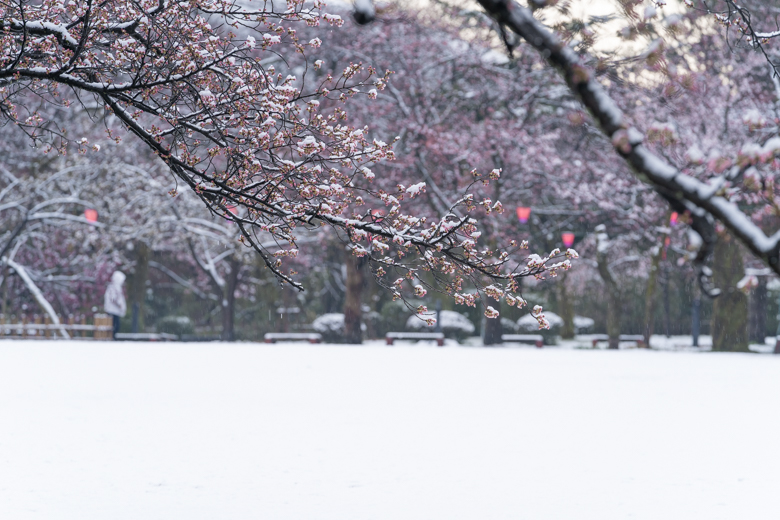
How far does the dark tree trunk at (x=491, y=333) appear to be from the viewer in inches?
1041

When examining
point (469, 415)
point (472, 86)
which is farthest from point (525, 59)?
point (469, 415)

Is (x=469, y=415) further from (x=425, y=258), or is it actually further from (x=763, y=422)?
(x=425, y=258)

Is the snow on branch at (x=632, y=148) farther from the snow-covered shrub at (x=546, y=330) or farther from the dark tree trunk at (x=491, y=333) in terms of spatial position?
the snow-covered shrub at (x=546, y=330)

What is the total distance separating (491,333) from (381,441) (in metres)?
16.6

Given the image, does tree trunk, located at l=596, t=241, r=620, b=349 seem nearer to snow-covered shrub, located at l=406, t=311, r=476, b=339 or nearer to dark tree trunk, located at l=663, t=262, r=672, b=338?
dark tree trunk, located at l=663, t=262, r=672, b=338

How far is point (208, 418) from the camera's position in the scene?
11648 mm

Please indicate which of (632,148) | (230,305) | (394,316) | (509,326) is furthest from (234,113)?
(509,326)

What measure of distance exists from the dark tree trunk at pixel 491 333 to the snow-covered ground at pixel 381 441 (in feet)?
26.0

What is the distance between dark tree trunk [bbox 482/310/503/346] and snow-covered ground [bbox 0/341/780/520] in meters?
7.93

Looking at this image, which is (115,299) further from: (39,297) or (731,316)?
(731,316)

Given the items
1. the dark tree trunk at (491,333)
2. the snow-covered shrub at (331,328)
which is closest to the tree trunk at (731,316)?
the dark tree trunk at (491,333)

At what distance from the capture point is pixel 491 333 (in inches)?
1045

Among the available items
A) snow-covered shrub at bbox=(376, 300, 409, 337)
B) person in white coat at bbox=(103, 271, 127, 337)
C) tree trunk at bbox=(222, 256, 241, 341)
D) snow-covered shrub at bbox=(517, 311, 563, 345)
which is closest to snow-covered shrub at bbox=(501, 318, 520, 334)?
snow-covered shrub at bbox=(517, 311, 563, 345)

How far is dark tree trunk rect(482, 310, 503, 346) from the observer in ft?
86.8
